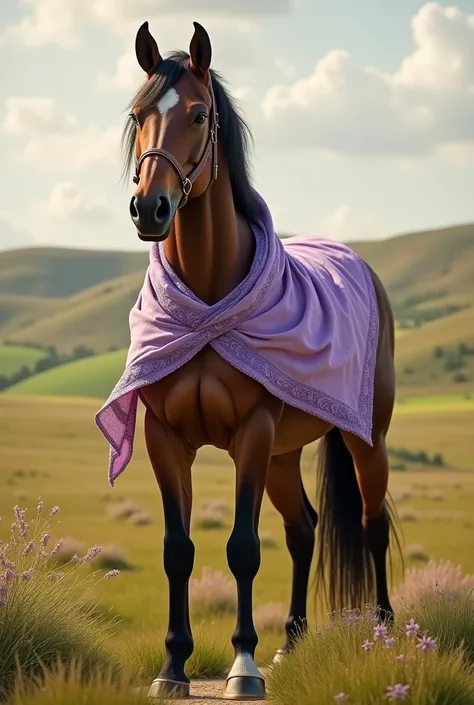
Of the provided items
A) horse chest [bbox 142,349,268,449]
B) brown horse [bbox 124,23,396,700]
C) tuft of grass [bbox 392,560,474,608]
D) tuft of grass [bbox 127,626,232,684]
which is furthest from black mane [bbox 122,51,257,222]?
tuft of grass [bbox 392,560,474,608]

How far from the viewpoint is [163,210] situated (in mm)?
5867

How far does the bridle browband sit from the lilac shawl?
555 millimetres

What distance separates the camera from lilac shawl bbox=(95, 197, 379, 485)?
6441mm

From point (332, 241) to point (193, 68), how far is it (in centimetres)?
250

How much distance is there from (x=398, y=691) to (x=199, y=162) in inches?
108

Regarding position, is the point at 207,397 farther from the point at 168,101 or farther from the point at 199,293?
the point at 168,101

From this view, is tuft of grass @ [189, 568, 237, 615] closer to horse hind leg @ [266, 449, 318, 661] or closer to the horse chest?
horse hind leg @ [266, 449, 318, 661]

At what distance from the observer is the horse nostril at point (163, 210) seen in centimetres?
582

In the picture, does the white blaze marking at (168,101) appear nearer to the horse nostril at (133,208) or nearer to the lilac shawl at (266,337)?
the horse nostril at (133,208)

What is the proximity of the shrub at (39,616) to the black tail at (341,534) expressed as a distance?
8.06 ft

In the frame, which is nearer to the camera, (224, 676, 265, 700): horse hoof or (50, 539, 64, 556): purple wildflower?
(50, 539, 64, 556): purple wildflower

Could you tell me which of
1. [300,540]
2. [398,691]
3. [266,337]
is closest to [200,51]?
[266,337]

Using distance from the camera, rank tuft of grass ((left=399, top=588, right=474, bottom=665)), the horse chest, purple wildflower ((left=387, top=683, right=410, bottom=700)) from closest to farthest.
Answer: purple wildflower ((left=387, top=683, right=410, bottom=700)) → the horse chest → tuft of grass ((left=399, top=588, right=474, bottom=665))

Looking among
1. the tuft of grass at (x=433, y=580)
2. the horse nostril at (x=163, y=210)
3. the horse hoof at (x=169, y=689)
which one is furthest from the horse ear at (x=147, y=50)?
the tuft of grass at (x=433, y=580)
